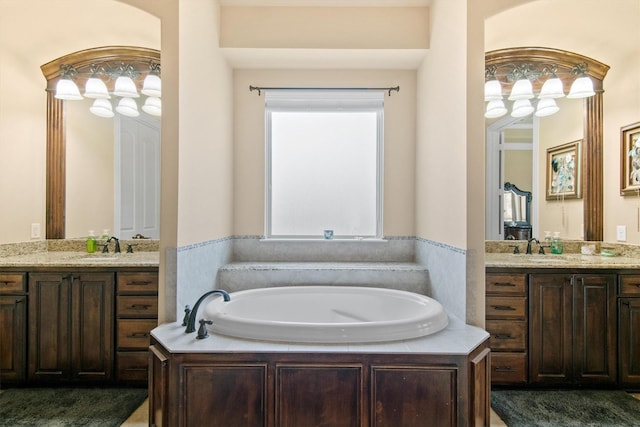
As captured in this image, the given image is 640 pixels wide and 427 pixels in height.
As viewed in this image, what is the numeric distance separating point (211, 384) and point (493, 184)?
2636mm

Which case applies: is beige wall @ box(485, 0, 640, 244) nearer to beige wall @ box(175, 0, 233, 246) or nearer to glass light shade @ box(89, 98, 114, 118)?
beige wall @ box(175, 0, 233, 246)

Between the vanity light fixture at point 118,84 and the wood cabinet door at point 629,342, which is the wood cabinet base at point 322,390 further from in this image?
the vanity light fixture at point 118,84

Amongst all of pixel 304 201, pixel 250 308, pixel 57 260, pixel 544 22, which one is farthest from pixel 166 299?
pixel 544 22

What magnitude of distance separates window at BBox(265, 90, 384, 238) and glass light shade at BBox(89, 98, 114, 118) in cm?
137

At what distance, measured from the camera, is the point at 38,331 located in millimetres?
2391

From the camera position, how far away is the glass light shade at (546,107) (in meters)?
3.05

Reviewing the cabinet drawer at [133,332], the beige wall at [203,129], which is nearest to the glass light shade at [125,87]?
the beige wall at [203,129]

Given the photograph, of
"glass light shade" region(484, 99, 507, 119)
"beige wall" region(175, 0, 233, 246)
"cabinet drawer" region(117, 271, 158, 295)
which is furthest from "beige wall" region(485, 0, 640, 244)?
"cabinet drawer" region(117, 271, 158, 295)

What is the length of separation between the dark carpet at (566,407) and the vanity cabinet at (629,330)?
0.14m

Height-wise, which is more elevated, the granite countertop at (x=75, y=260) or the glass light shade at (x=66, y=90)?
the glass light shade at (x=66, y=90)

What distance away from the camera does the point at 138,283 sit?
2.41 metres

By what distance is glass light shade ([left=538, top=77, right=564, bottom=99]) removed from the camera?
9.78 feet

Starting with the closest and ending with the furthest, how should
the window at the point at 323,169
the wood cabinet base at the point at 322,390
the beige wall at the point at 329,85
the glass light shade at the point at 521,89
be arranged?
the wood cabinet base at the point at 322,390 → the glass light shade at the point at 521,89 → the beige wall at the point at 329,85 → the window at the point at 323,169

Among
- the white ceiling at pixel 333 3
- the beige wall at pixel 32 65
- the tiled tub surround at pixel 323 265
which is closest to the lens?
the tiled tub surround at pixel 323 265
